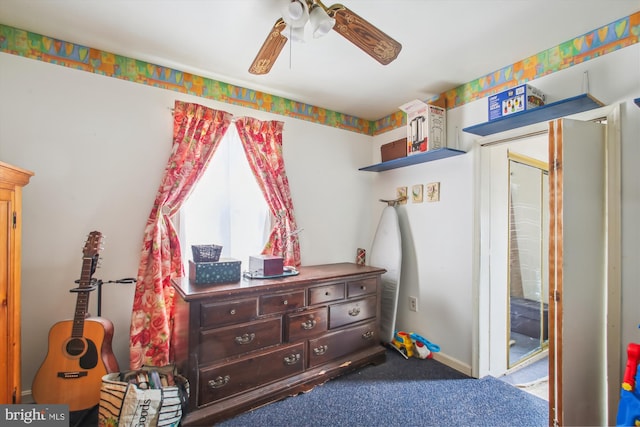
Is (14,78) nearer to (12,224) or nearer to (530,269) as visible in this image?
(12,224)

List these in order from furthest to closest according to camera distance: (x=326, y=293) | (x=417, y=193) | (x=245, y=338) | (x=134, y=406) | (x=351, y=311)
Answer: (x=417, y=193) < (x=351, y=311) < (x=326, y=293) < (x=245, y=338) < (x=134, y=406)

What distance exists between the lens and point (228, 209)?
2.53 m

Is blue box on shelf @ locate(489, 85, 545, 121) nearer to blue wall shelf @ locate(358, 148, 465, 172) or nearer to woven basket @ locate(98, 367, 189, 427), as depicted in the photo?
blue wall shelf @ locate(358, 148, 465, 172)

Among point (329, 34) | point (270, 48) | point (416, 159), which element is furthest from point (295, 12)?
point (416, 159)

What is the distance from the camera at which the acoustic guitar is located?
1633mm

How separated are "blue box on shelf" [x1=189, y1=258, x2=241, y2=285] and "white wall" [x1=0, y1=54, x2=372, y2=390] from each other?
0.55 m

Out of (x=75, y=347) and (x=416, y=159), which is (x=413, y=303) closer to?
(x=416, y=159)

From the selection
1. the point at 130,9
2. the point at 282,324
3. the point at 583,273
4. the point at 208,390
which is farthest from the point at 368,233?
the point at 130,9

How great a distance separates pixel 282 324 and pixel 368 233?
164 centimetres

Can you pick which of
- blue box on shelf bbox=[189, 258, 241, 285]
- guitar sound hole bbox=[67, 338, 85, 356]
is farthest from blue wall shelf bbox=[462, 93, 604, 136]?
guitar sound hole bbox=[67, 338, 85, 356]

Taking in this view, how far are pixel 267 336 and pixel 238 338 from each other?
0.68ft

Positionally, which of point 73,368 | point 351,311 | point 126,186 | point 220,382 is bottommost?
point 220,382

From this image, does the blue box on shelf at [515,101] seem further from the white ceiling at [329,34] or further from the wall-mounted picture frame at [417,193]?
the wall-mounted picture frame at [417,193]

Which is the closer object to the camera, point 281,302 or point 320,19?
point 320,19
